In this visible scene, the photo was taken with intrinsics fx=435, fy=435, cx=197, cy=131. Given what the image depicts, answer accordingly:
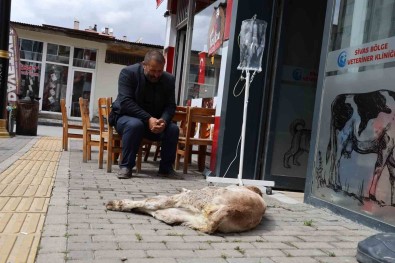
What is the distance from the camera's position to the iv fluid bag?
5.07m

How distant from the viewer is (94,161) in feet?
22.7

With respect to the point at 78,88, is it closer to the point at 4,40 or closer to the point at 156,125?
the point at 4,40

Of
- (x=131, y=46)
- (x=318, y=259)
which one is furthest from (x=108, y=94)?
(x=318, y=259)

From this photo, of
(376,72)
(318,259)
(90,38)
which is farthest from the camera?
(90,38)

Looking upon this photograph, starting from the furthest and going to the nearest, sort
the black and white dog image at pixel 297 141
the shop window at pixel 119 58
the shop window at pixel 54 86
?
the shop window at pixel 119 58 < the shop window at pixel 54 86 < the black and white dog image at pixel 297 141

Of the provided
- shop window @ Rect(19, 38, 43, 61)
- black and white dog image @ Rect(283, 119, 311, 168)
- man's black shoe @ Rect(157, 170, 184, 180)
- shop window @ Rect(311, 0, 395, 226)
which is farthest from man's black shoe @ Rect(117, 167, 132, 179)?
shop window @ Rect(19, 38, 43, 61)

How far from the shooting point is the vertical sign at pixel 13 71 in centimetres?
1416

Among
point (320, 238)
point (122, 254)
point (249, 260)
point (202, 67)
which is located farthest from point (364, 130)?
point (202, 67)

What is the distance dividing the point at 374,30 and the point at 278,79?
204 centimetres

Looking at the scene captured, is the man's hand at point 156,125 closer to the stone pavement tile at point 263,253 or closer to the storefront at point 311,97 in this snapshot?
the storefront at point 311,97

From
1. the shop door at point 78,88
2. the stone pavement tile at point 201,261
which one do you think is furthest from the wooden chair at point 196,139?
the shop door at point 78,88

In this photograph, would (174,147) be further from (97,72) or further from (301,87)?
(97,72)

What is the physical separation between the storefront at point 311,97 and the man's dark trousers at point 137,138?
67 cm

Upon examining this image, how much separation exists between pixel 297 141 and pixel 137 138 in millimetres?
2202
